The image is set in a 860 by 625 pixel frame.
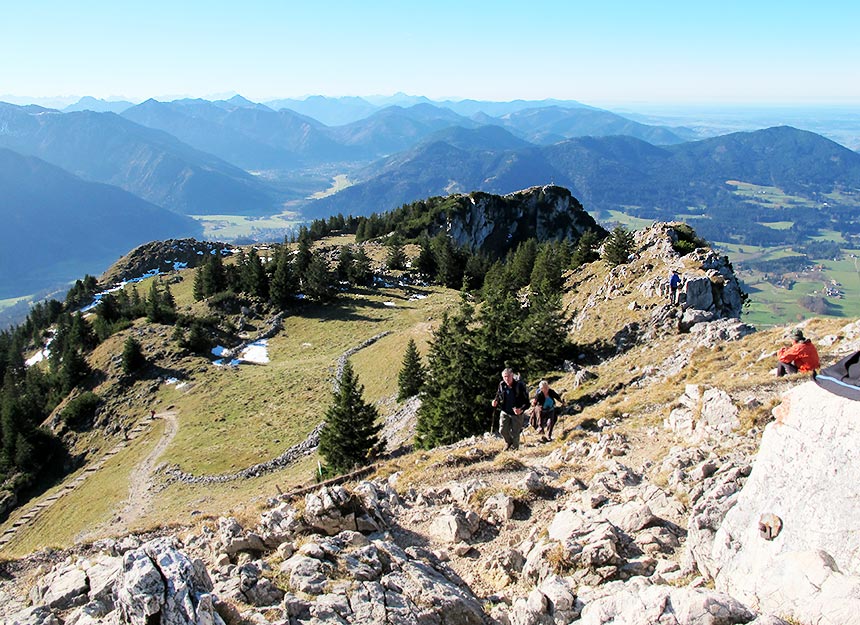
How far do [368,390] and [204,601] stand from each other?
1750 inches

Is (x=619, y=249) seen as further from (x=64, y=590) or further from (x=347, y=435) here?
(x=64, y=590)

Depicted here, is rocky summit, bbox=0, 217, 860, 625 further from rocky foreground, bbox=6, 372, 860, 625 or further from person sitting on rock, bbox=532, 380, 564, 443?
person sitting on rock, bbox=532, 380, 564, 443

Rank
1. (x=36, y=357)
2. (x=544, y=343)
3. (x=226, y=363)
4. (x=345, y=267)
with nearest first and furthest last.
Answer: (x=544, y=343), (x=226, y=363), (x=345, y=267), (x=36, y=357)

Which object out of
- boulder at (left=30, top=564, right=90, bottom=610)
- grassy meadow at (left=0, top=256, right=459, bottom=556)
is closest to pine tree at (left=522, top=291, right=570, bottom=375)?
grassy meadow at (left=0, top=256, right=459, bottom=556)

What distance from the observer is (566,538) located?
10.8m

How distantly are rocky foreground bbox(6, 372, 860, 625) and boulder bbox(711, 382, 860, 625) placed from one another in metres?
0.02

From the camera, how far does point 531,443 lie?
20391mm

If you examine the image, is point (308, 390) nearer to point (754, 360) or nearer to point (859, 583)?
point (754, 360)

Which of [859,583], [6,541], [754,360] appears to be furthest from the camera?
[6,541]

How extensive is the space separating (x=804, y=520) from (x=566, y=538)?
15.8 ft

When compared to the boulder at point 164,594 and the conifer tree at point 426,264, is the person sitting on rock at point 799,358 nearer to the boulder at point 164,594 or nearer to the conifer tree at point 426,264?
the boulder at point 164,594

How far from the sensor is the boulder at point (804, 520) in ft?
21.6


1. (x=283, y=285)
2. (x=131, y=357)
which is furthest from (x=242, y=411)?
(x=283, y=285)

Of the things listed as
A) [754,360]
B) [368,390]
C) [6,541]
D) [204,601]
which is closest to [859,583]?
[204,601]
